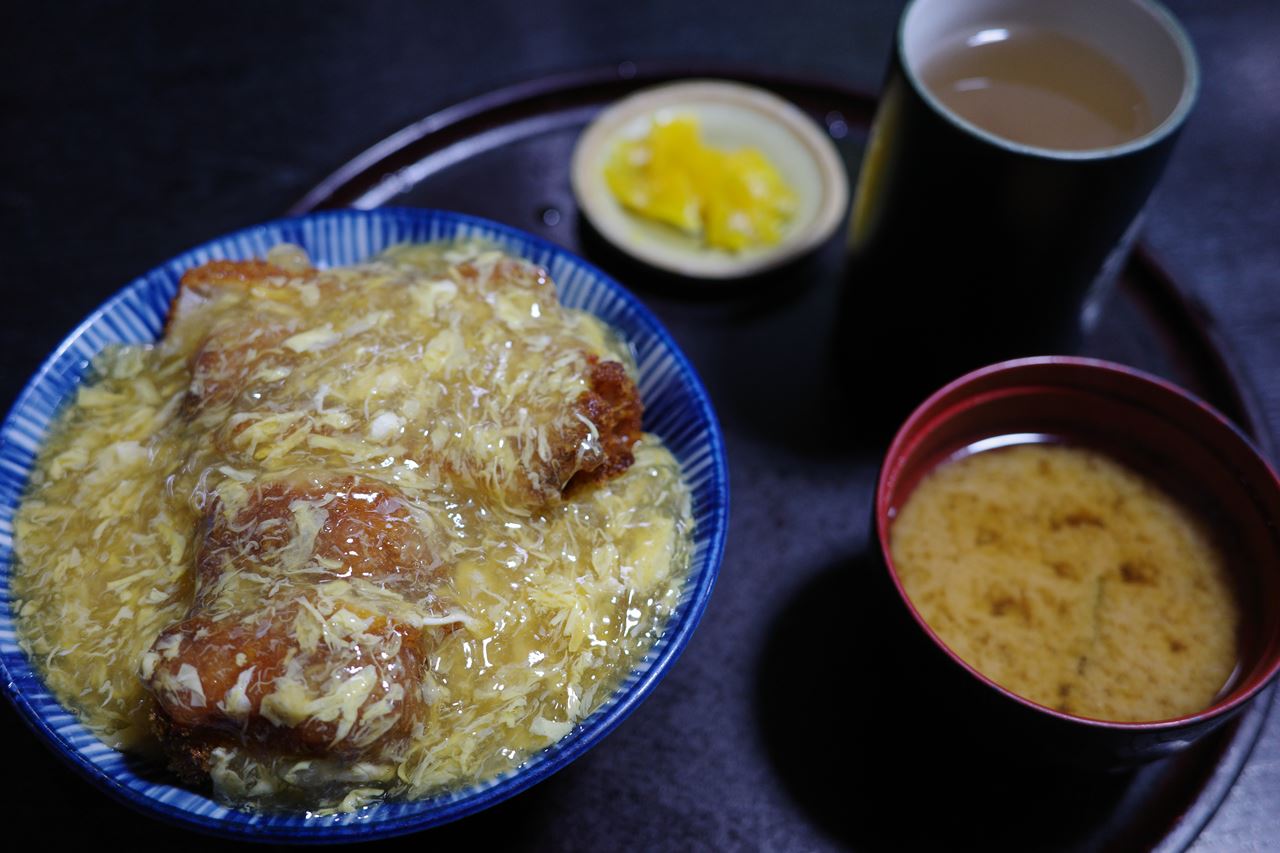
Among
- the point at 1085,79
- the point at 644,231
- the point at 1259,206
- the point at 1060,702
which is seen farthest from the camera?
the point at 1259,206

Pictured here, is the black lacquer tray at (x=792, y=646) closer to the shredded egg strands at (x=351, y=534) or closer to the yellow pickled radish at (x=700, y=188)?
the yellow pickled radish at (x=700, y=188)

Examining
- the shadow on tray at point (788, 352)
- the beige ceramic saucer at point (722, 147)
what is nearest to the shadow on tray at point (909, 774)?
the shadow on tray at point (788, 352)

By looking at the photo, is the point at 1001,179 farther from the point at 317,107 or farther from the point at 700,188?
the point at 317,107

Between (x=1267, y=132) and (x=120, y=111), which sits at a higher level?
(x=120, y=111)

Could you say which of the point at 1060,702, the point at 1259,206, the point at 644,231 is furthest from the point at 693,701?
the point at 1259,206

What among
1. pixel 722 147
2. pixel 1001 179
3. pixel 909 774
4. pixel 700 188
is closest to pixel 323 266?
pixel 700 188

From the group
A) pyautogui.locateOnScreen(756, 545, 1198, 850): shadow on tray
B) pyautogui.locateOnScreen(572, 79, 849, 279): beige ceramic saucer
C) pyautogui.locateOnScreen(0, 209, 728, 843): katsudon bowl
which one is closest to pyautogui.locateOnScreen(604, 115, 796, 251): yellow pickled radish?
pyautogui.locateOnScreen(572, 79, 849, 279): beige ceramic saucer

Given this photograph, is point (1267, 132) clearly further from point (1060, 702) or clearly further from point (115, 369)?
point (115, 369)
